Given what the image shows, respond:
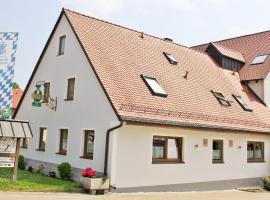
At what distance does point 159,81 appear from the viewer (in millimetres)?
16734

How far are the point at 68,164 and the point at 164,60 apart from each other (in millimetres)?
7667

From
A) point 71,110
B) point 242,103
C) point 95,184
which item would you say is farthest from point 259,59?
point 95,184

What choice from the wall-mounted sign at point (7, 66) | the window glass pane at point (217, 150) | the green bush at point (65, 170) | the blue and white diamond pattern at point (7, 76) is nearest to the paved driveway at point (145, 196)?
the window glass pane at point (217, 150)

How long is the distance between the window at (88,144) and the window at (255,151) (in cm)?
871

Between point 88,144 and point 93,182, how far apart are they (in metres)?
2.85

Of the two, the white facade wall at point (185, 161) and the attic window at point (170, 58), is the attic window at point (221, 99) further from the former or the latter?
the attic window at point (170, 58)

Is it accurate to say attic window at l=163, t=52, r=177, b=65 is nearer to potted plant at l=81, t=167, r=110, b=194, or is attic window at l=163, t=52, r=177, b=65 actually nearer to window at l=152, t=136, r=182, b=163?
window at l=152, t=136, r=182, b=163

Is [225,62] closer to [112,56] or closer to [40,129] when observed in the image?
[112,56]

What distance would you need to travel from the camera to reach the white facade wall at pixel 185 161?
43.9ft

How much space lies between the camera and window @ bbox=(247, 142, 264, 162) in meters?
19.0

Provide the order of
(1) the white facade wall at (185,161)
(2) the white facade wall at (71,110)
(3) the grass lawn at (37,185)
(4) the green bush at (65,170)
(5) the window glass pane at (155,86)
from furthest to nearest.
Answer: (5) the window glass pane at (155,86)
(4) the green bush at (65,170)
(2) the white facade wall at (71,110)
(1) the white facade wall at (185,161)
(3) the grass lawn at (37,185)

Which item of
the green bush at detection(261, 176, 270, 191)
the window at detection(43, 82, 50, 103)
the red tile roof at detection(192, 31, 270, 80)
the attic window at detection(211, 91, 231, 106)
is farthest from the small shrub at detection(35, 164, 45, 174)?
the red tile roof at detection(192, 31, 270, 80)

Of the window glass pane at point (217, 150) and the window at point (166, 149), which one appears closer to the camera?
→ the window at point (166, 149)

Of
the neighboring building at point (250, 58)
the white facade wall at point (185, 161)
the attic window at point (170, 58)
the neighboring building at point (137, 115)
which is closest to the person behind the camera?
the white facade wall at point (185, 161)
